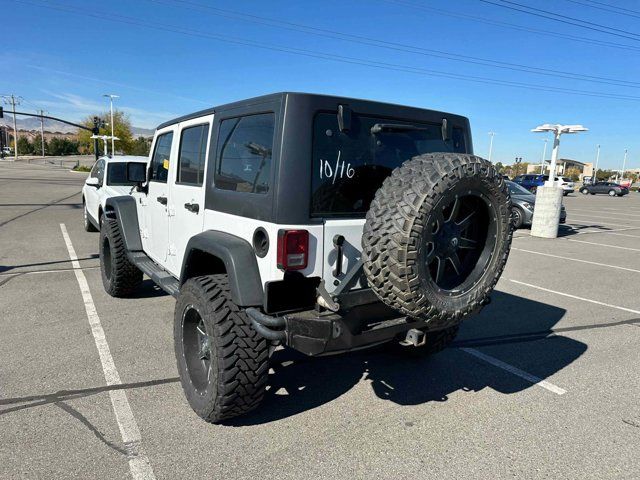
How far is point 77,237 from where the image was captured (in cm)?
969

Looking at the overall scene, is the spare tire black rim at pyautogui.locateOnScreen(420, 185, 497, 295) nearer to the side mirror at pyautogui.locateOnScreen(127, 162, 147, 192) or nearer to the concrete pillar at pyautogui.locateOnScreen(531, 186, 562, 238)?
the side mirror at pyautogui.locateOnScreen(127, 162, 147, 192)

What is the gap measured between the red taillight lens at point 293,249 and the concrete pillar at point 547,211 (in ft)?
37.7

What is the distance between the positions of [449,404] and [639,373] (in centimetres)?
199

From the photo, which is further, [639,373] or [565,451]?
[639,373]

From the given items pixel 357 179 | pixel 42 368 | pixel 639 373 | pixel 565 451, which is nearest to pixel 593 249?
pixel 639 373

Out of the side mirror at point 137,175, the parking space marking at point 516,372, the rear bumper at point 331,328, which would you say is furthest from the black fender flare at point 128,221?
the parking space marking at point 516,372

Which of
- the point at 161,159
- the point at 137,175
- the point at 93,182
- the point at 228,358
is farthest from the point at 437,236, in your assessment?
the point at 93,182

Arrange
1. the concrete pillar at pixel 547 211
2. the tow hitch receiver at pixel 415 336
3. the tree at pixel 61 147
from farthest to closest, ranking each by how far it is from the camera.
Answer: the tree at pixel 61 147 → the concrete pillar at pixel 547 211 → the tow hitch receiver at pixel 415 336

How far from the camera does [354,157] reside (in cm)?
284

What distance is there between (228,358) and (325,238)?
935 millimetres

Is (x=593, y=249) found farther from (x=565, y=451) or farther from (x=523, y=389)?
(x=565, y=451)

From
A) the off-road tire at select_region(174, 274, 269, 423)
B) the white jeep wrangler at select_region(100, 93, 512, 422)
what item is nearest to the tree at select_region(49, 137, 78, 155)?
the white jeep wrangler at select_region(100, 93, 512, 422)

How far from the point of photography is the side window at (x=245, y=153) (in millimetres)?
2738

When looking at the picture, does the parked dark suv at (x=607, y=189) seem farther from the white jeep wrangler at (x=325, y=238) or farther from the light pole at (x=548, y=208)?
the white jeep wrangler at (x=325, y=238)
